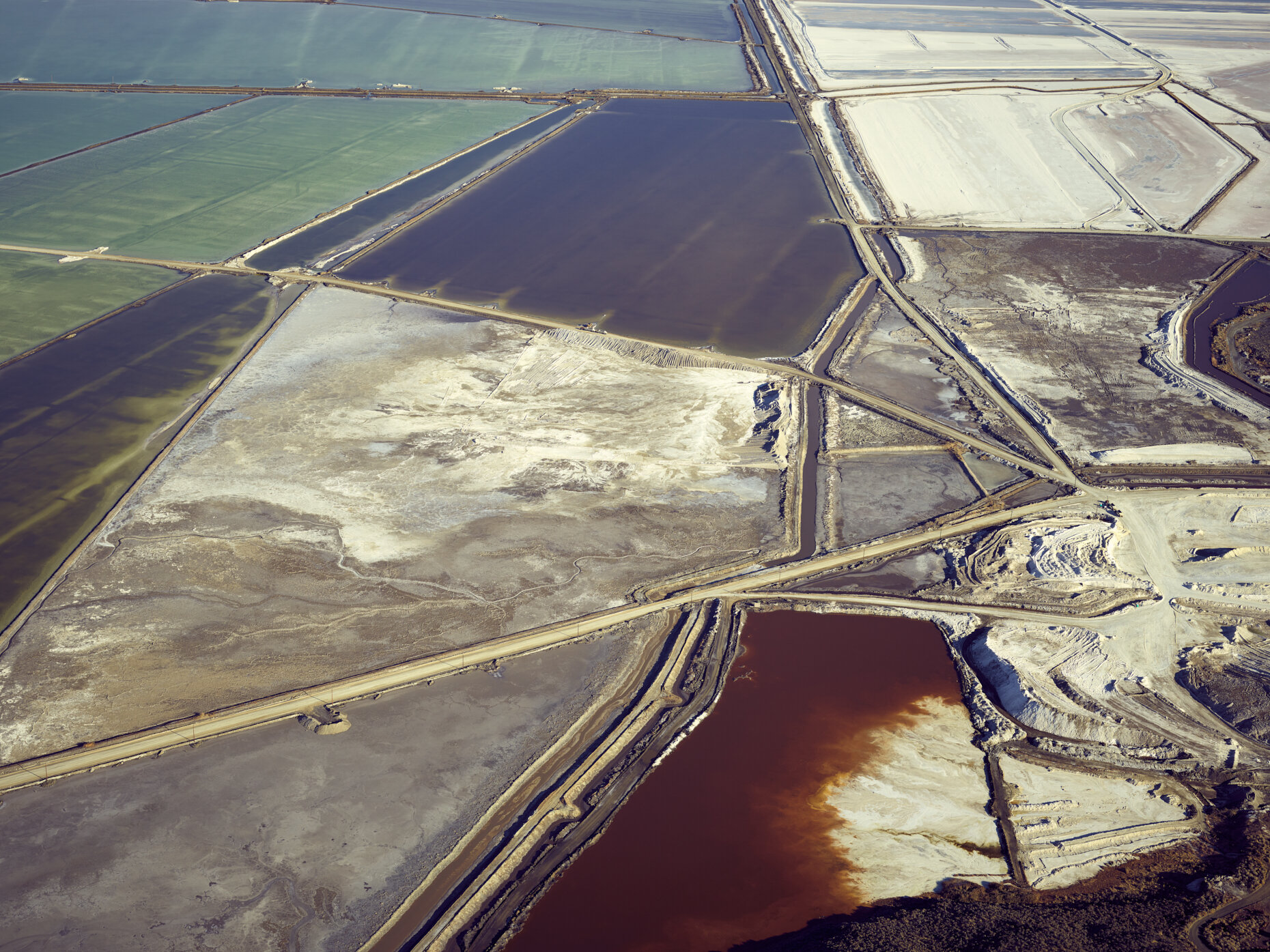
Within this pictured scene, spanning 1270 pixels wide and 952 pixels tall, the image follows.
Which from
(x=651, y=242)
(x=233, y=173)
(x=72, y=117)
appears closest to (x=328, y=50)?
(x=72, y=117)

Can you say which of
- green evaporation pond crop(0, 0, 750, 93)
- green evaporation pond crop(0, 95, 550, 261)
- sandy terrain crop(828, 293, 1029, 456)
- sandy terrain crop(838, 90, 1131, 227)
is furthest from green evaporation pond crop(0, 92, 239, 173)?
sandy terrain crop(828, 293, 1029, 456)

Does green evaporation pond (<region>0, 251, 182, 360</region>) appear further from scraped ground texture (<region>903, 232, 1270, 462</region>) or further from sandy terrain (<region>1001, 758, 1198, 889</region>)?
sandy terrain (<region>1001, 758, 1198, 889</region>)

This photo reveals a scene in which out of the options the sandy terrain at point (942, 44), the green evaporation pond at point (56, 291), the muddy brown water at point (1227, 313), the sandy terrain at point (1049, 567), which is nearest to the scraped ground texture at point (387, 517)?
the sandy terrain at point (1049, 567)

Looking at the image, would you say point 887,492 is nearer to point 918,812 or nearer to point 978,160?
point 918,812

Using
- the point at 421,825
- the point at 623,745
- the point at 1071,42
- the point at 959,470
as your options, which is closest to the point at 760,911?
the point at 623,745

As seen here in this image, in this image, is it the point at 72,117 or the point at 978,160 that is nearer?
the point at 978,160
